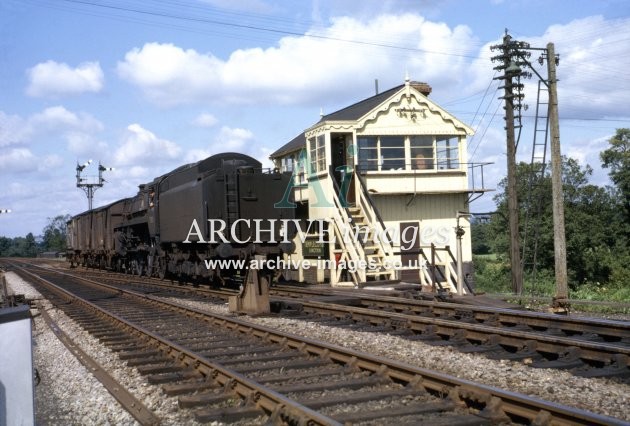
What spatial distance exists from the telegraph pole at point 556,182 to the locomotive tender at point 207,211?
672 cm

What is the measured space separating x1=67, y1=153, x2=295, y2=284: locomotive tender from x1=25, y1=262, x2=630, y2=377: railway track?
119 inches

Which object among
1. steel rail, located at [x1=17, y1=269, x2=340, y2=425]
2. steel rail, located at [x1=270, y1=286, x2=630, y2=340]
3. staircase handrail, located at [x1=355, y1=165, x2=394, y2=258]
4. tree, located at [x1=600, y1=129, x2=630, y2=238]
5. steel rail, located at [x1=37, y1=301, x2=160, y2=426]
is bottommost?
steel rail, located at [x1=37, y1=301, x2=160, y2=426]

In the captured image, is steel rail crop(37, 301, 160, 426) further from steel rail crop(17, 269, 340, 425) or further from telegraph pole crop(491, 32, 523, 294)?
telegraph pole crop(491, 32, 523, 294)

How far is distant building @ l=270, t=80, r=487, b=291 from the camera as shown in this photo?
1977 centimetres

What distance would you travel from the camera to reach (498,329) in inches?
339

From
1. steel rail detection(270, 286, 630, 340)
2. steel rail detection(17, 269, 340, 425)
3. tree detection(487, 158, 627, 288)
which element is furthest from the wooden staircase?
tree detection(487, 158, 627, 288)

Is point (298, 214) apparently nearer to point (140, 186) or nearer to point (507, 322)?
point (140, 186)

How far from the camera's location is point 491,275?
149 ft

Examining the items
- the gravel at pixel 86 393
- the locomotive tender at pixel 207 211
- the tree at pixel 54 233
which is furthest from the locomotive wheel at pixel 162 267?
the tree at pixel 54 233

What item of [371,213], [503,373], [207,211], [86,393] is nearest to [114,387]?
[86,393]

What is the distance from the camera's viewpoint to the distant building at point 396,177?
64.8 ft

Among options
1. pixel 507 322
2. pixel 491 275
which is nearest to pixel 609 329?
pixel 507 322

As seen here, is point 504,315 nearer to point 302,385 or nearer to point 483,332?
point 483,332

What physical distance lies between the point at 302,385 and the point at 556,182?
470 inches
